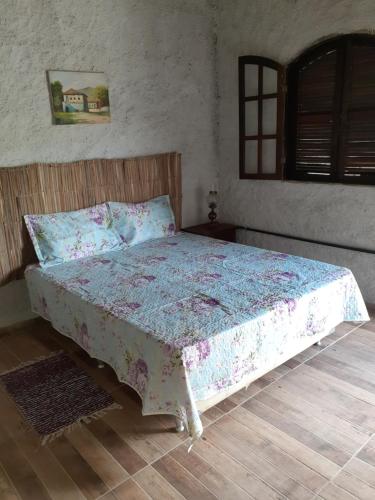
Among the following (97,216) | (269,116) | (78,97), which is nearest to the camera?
(78,97)

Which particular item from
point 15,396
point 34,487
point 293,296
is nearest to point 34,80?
point 15,396

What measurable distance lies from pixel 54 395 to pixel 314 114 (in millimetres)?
2683

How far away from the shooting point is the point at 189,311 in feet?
6.54

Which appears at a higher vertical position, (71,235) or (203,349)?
(71,235)

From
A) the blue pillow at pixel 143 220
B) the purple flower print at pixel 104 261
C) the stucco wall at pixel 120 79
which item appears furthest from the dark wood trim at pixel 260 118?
the purple flower print at pixel 104 261

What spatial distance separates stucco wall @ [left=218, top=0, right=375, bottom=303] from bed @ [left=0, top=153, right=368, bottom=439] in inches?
26.3

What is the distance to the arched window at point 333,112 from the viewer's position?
2.81m

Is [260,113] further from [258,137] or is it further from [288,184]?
[288,184]

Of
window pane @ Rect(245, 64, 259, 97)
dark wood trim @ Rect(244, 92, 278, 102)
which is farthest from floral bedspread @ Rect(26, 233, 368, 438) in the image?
window pane @ Rect(245, 64, 259, 97)

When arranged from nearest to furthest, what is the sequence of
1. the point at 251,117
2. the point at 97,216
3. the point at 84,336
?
1. the point at 84,336
2. the point at 97,216
3. the point at 251,117

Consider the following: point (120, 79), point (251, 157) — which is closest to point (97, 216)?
point (120, 79)

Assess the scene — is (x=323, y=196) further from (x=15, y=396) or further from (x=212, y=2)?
(x=15, y=396)

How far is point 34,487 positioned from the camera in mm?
1608

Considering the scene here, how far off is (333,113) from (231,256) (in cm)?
133
